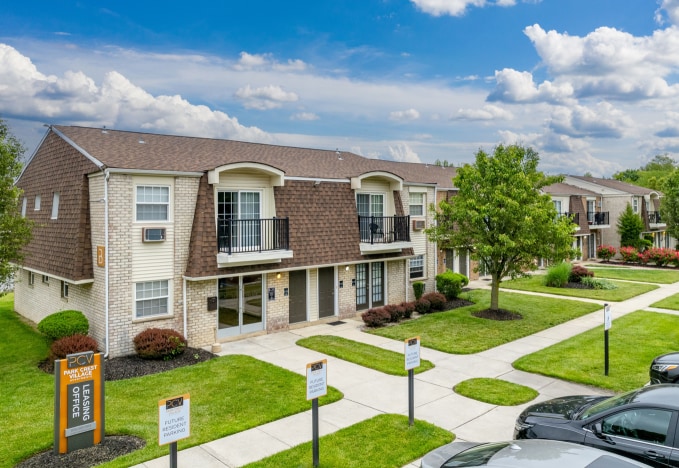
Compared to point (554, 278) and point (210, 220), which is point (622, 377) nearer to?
point (210, 220)

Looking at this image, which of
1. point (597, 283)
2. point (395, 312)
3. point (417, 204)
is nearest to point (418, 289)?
point (395, 312)

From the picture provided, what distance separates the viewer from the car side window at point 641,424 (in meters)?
5.93

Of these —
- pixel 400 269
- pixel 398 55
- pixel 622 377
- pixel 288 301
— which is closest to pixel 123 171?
pixel 288 301

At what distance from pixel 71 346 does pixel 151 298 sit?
95.9 inches

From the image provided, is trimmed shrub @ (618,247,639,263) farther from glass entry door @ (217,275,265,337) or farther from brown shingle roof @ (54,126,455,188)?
glass entry door @ (217,275,265,337)

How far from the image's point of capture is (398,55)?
79.4 ft

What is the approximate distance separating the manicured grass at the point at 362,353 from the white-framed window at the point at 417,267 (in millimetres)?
7163

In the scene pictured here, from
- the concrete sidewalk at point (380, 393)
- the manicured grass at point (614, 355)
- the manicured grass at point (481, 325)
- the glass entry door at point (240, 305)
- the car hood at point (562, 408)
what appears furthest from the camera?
the glass entry door at point (240, 305)

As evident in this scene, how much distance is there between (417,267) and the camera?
21938 mm

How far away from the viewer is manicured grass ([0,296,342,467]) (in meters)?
8.42

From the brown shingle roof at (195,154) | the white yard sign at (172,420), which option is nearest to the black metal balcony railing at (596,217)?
the brown shingle roof at (195,154)

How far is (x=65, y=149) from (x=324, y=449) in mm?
13313

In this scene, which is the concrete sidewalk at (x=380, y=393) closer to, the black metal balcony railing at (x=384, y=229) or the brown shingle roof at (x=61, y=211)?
the black metal balcony railing at (x=384, y=229)

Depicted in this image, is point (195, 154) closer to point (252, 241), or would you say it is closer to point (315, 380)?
point (252, 241)
